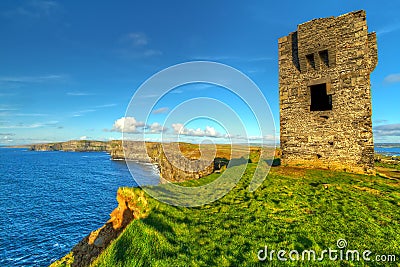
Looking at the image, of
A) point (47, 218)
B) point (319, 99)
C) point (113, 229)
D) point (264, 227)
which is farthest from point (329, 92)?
point (47, 218)

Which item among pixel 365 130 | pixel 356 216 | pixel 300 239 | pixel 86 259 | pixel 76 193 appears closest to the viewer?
pixel 300 239

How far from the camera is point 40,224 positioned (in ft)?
128

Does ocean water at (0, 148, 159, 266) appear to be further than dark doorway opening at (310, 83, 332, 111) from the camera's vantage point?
Answer: Yes

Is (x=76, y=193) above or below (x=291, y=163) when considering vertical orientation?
below

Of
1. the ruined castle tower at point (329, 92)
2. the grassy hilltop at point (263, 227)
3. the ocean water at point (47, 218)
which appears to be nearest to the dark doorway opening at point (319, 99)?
the ruined castle tower at point (329, 92)

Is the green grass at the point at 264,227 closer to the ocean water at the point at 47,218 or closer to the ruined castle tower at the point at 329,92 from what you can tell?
the ruined castle tower at the point at 329,92

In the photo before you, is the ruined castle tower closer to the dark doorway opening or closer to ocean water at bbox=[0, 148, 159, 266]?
the dark doorway opening

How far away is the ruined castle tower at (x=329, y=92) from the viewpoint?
1661 centimetres

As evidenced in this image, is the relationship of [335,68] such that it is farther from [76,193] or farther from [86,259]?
[76,193]

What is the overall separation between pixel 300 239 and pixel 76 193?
228ft

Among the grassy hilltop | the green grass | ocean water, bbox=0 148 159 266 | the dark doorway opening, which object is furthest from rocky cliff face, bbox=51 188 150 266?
ocean water, bbox=0 148 159 266

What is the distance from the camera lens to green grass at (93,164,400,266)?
7.00m

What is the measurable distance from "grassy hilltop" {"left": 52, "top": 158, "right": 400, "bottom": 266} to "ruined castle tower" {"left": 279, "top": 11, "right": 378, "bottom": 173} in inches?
183

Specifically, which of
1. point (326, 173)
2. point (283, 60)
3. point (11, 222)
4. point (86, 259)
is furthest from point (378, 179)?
point (11, 222)
